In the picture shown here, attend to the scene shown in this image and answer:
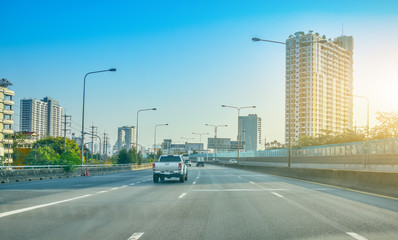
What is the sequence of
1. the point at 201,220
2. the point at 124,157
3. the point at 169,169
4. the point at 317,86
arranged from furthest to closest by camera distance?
the point at 317,86
the point at 124,157
the point at 169,169
the point at 201,220

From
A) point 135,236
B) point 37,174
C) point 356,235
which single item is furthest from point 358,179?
point 37,174

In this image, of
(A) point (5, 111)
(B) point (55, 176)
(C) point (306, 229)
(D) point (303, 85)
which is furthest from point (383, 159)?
(D) point (303, 85)

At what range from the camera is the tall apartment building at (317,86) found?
546ft

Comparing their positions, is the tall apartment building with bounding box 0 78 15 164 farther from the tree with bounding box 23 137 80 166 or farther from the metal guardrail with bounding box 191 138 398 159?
the metal guardrail with bounding box 191 138 398 159

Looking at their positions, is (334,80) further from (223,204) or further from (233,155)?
(223,204)

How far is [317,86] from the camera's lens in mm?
168625

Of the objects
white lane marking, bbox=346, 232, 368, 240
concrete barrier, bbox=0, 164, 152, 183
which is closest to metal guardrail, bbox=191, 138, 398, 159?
A: concrete barrier, bbox=0, 164, 152, 183

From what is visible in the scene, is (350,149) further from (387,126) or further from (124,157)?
(124,157)

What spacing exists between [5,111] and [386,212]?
121 metres

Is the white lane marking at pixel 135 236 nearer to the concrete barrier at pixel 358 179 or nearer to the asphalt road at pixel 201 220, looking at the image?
the asphalt road at pixel 201 220

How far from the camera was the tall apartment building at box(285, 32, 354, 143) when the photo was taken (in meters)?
166

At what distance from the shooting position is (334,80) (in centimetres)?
17988

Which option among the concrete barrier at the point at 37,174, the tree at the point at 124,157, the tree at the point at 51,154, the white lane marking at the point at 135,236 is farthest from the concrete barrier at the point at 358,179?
the tree at the point at 124,157

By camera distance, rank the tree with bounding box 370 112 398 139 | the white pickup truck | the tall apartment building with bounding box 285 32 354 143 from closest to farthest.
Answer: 1. the white pickup truck
2. the tree with bounding box 370 112 398 139
3. the tall apartment building with bounding box 285 32 354 143
